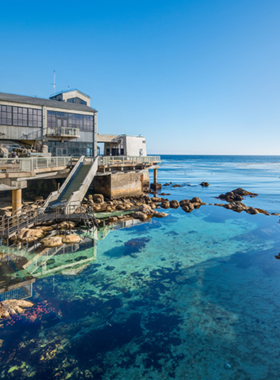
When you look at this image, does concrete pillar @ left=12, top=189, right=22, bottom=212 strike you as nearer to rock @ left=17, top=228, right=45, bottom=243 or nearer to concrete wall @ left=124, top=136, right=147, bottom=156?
rock @ left=17, top=228, right=45, bottom=243

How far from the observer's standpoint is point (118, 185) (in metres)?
30.9

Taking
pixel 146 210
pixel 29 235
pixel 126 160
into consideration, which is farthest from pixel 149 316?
pixel 126 160

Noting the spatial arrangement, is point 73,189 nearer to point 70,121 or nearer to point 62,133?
point 62,133

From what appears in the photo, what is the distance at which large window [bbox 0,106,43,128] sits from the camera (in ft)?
93.9

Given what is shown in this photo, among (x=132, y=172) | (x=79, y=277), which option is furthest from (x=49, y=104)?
(x=79, y=277)

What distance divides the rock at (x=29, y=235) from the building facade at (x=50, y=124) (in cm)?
1614

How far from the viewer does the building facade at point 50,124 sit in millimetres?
29141

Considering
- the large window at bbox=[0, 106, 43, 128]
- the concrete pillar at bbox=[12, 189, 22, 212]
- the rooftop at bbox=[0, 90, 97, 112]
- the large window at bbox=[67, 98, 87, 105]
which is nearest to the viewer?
the concrete pillar at bbox=[12, 189, 22, 212]

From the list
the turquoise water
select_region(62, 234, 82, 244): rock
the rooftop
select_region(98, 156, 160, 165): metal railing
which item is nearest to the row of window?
the rooftop

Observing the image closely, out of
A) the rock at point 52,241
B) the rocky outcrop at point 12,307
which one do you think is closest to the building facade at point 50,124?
the rock at point 52,241

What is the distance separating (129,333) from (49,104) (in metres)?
30.4

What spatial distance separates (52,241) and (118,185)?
15.1 meters

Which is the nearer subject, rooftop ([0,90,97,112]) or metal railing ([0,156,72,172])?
metal railing ([0,156,72,172])

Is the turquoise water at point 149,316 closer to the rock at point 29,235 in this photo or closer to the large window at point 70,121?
the rock at point 29,235
